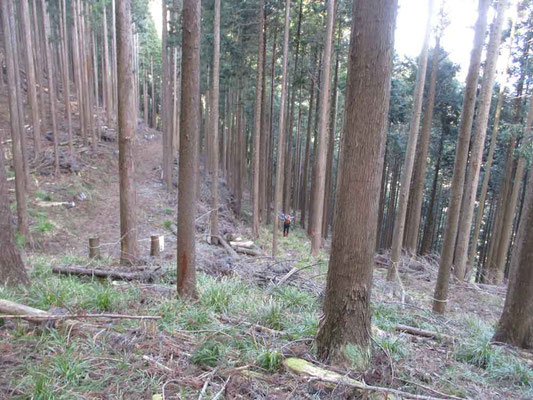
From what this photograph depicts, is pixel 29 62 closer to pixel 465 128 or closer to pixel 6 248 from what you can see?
pixel 6 248

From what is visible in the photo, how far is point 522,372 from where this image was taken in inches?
152

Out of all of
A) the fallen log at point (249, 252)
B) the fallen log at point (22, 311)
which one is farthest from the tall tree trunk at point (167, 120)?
the fallen log at point (22, 311)

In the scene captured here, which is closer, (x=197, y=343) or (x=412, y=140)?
(x=197, y=343)

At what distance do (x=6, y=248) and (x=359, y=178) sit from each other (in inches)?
195

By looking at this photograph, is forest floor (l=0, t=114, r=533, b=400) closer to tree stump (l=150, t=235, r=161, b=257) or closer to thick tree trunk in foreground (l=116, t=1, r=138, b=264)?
thick tree trunk in foreground (l=116, t=1, r=138, b=264)

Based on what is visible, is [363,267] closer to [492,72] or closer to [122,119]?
[122,119]

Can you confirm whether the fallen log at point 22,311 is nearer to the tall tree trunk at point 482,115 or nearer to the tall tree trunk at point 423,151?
the tall tree trunk at point 482,115

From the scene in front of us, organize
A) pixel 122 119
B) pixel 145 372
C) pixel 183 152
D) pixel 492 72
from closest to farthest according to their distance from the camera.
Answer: pixel 145 372
pixel 183 152
pixel 122 119
pixel 492 72

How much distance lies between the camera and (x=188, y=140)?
4.86 m

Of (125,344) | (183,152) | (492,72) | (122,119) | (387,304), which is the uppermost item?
(492,72)

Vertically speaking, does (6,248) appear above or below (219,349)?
above

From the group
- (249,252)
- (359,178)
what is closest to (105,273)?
(359,178)

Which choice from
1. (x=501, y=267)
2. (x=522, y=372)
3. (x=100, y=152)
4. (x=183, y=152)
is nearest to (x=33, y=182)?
(x=100, y=152)

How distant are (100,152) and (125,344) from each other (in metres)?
18.4
